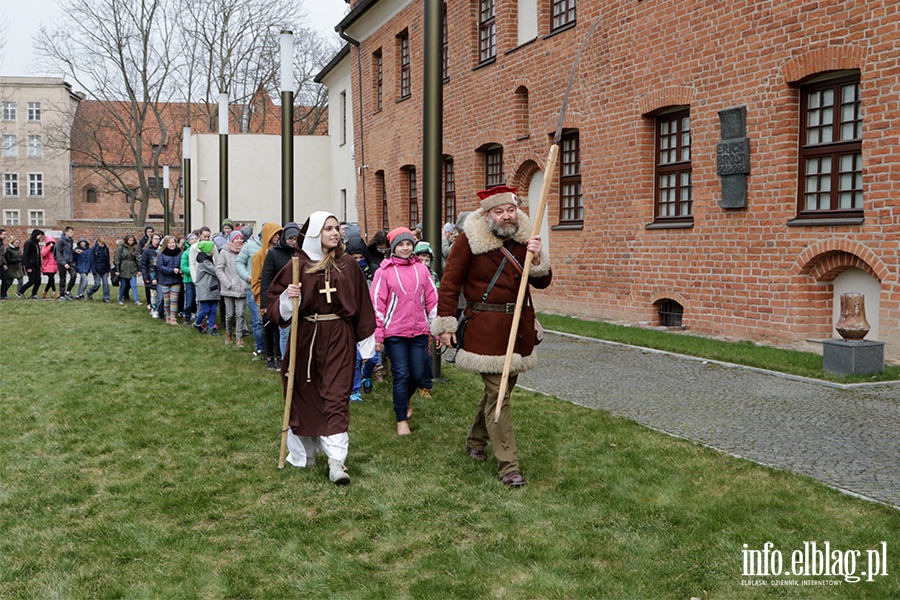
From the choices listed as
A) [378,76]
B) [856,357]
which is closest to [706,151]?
[856,357]

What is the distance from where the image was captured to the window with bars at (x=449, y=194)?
890 inches

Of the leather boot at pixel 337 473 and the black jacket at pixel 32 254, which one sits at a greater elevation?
the black jacket at pixel 32 254

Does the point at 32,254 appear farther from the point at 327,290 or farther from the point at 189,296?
the point at 327,290

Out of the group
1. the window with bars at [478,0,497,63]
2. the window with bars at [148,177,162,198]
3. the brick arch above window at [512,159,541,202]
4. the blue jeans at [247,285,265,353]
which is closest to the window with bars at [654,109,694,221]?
the brick arch above window at [512,159,541,202]

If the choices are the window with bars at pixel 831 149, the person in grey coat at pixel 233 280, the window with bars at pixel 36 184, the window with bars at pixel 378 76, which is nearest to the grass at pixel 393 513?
the person in grey coat at pixel 233 280

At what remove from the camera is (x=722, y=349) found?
11.7 m

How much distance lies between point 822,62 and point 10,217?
74.1 meters

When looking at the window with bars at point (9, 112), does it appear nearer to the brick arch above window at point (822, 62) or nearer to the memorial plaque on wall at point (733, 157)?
the memorial plaque on wall at point (733, 157)

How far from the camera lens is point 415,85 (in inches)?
955

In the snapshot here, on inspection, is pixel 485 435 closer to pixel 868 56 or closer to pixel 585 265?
pixel 868 56

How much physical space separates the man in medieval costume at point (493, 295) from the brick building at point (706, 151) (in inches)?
242

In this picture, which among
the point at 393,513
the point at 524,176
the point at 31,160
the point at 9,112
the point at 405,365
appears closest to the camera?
the point at 393,513

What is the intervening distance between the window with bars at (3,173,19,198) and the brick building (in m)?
63.8

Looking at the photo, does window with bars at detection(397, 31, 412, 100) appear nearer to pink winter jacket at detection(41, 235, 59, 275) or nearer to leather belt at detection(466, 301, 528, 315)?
pink winter jacket at detection(41, 235, 59, 275)
